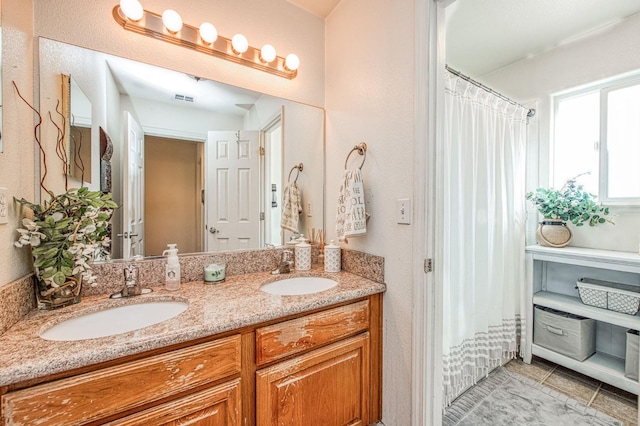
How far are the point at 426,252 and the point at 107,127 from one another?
1.55 m

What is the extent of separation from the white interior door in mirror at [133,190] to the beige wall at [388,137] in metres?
1.10

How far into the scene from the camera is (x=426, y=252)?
1.20m

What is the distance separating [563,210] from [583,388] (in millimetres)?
1205

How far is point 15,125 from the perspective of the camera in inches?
36.7

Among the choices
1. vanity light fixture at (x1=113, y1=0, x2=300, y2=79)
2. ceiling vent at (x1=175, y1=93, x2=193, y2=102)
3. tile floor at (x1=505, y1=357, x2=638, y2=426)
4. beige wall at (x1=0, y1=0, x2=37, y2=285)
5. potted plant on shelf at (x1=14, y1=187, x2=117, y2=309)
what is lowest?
tile floor at (x1=505, y1=357, x2=638, y2=426)

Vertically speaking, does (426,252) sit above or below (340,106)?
below

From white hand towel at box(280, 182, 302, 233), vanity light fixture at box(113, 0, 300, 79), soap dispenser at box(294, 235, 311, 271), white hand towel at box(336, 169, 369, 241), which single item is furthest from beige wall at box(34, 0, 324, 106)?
soap dispenser at box(294, 235, 311, 271)

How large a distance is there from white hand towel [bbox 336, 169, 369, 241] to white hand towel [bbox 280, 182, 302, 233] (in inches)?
15.4

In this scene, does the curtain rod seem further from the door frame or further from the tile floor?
the tile floor

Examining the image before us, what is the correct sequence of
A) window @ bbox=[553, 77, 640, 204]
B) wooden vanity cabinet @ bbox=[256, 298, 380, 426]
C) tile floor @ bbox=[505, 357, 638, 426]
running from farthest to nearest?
1. window @ bbox=[553, 77, 640, 204]
2. tile floor @ bbox=[505, 357, 638, 426]
3. wooden vanity cabinet @ bbox=[256, 298, 380, 426]

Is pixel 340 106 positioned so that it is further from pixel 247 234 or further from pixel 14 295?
pixel 14 295

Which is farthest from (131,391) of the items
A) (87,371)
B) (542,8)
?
(542,8)

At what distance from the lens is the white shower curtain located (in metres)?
1.64

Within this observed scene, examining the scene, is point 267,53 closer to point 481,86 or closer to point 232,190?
point 232,190
